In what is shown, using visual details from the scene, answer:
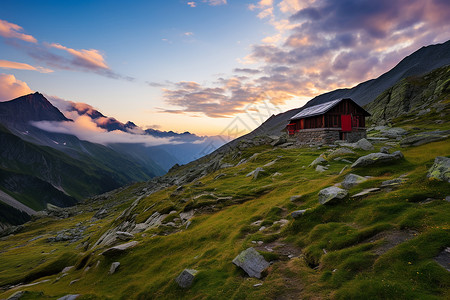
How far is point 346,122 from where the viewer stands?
62312 millimetres

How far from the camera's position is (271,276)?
537 inches

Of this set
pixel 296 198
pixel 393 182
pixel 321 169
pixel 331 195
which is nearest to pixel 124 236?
pixel 296 198

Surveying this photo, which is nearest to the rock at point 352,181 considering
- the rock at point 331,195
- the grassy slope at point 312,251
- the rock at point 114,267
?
the grassy slope at point 312,251

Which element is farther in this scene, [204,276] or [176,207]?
[176,207]

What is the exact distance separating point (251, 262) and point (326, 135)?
54181mm

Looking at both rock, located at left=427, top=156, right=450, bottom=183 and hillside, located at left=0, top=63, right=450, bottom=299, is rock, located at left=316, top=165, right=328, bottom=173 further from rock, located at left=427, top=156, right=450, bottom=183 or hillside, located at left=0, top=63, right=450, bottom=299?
rock, located at left=427, top=156, right=450, bottom=183

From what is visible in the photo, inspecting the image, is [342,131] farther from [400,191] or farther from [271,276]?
[271,276]

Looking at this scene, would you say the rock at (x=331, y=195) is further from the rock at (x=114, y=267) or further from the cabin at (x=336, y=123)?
the cabin at (x=336, y=123)

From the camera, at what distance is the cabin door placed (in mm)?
62000

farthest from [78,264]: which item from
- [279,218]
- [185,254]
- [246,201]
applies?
[279,218]

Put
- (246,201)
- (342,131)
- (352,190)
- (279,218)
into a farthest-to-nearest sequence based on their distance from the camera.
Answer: (342,131), (246,201), (279,218), (352,190)

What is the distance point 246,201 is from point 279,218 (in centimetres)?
990

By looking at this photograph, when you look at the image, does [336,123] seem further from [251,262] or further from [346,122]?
[251,262]

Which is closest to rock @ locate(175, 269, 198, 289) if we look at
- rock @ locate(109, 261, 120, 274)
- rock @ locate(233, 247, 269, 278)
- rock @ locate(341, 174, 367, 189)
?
rock @ locate(233, 247, 269, 278)
